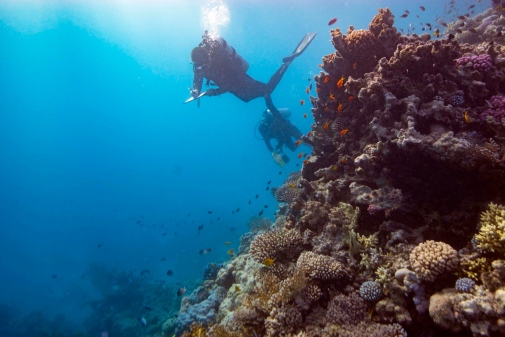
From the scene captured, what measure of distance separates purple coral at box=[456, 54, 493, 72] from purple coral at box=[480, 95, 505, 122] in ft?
2.39

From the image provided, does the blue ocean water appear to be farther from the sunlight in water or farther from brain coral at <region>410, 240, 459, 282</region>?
brain coral at <region>410, 240, 459, 282</region>

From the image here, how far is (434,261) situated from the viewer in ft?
11.6

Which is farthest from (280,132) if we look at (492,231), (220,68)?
(492,231)

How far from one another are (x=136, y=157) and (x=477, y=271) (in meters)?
165

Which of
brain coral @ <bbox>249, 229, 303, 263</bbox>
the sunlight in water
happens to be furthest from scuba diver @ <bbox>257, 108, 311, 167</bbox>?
the sunlight in water

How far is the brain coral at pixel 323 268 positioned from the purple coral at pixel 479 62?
15.2ft

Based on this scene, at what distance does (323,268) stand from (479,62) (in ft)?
16.3

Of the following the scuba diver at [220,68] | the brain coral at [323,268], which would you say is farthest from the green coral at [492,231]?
the scuba diver at [220,68]

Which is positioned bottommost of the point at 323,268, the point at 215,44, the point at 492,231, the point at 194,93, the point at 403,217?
the point at 492,231

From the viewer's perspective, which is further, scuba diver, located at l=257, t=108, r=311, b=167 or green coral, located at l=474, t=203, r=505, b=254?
scuba diver, located at l=257, t=108, r=311, b=167

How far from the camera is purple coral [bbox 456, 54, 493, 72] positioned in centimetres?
506

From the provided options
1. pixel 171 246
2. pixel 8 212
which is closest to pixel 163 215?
pixel 171 246

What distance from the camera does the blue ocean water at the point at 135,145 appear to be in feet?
187

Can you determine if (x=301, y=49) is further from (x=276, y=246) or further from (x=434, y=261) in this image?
(x=434, y=261)
